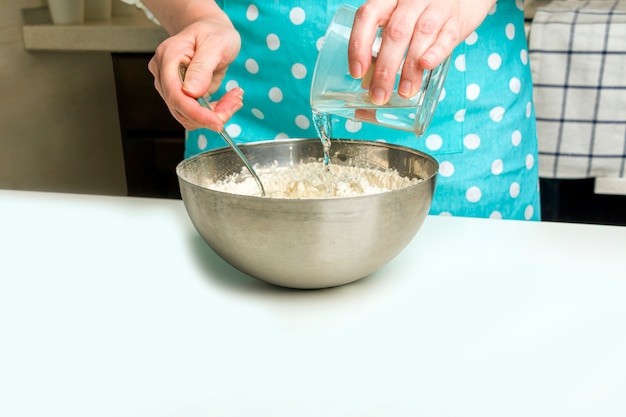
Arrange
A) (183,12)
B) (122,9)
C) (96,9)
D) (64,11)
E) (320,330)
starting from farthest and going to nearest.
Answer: (122,9)
(96,9)
(64,11)
(183,12)
(320,330)

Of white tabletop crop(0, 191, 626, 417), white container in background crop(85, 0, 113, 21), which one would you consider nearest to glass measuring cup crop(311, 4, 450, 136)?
white tabletop crop(0, 191, 626, 417)

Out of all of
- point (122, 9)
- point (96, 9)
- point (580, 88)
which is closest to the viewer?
point (580, 88)

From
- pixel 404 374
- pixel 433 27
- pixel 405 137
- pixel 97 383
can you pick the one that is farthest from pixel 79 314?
pixel 405 137

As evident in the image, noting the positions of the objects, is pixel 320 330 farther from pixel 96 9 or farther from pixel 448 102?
pixel 96 9

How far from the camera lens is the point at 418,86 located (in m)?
0.58

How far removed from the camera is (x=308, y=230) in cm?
51

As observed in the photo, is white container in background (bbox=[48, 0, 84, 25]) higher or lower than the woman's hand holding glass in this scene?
higher

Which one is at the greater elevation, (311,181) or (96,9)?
(96,9)

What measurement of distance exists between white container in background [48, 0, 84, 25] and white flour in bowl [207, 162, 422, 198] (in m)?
1.52

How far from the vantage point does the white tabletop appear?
43cm

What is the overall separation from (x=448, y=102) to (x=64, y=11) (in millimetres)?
1471

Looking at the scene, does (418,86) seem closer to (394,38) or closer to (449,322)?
(394,38)

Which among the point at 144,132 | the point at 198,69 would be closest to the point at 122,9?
the point at 144,132

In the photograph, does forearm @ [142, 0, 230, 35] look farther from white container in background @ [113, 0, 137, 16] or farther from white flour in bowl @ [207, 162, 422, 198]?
white container in background @ [113, 0, 137, 16]
